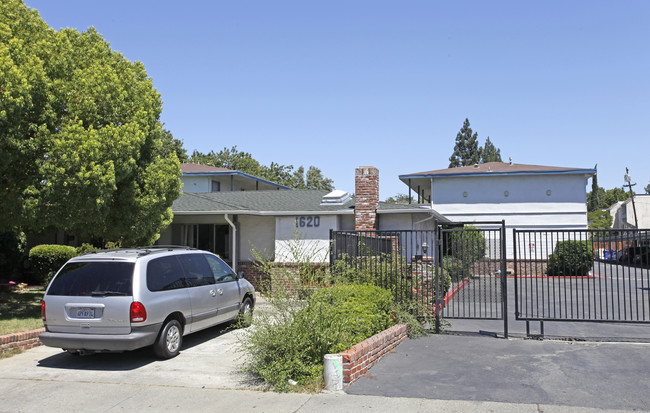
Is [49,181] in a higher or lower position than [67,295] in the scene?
higher

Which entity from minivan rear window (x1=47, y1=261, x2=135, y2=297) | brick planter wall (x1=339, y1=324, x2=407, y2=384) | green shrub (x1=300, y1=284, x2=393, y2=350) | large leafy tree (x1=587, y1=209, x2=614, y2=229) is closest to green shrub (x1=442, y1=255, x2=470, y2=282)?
green shrub (x1=300, y1=284, x2=393, y2=350)

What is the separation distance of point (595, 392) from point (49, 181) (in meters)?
9.81

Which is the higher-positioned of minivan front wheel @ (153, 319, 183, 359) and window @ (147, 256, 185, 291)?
window @ (147, 256, 185, 291)

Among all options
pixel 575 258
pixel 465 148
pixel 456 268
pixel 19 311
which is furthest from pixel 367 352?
pixel 465 148

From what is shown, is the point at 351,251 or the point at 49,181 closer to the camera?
the point at 49,181

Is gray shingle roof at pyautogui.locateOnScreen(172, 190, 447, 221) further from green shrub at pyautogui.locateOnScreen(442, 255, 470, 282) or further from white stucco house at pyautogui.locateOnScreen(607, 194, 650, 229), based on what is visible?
white stucco house at pyautogui.locateOnScreen(607, 194, 650, 229)

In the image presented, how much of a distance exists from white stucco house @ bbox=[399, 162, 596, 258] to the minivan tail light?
23.3 meters

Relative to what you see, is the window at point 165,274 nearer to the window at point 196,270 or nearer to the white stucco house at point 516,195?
the window at point 196,270

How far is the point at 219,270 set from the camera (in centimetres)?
991

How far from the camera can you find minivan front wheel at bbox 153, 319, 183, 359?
780 centimetres

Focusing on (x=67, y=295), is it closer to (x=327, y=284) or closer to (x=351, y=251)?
(x=327, y=284)

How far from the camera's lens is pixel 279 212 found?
17.7 meters

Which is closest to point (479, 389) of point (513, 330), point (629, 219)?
point (513, 330)

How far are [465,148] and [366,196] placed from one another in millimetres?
66301
